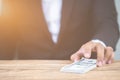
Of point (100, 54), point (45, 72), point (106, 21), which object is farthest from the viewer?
point (106, 21)

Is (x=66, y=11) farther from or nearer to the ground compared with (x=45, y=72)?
farther from the ground

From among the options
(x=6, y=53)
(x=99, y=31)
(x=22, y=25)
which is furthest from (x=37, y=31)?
(x=99, y=31)

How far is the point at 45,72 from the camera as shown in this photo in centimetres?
91

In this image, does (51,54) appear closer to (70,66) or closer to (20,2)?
(20,2)

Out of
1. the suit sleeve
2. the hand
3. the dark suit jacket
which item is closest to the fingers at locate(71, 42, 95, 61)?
the hand

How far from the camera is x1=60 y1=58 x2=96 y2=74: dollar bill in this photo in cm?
90

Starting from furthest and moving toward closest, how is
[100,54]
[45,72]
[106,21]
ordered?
[106,21] < [100,54] < [45,72]

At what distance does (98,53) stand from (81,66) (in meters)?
0.12

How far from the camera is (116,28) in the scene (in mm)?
1306

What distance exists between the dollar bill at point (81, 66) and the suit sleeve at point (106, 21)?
0.65 ft

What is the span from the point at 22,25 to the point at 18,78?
62 centimetres

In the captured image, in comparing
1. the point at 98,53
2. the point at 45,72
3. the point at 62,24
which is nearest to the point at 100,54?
the point at 98,53

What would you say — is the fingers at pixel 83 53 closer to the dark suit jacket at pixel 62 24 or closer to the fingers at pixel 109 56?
the fingers at pixel 109 56

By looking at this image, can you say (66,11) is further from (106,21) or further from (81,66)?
(81,66)
